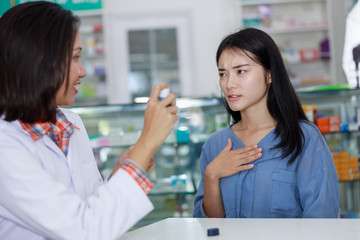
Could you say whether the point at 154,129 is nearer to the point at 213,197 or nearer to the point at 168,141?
the point at 213,197

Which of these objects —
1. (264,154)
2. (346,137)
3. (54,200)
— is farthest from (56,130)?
(346,137)

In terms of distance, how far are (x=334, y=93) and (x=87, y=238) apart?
222cm

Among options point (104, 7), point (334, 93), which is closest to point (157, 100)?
point (334, 93)

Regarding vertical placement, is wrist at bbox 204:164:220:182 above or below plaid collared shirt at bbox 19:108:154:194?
below

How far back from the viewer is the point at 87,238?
35.9 inches

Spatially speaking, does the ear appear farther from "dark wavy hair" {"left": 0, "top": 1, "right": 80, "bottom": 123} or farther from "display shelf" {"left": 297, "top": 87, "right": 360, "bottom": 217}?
"display shelf" {"left": 297, "top": 87, "right": 360, "bottom": 217}

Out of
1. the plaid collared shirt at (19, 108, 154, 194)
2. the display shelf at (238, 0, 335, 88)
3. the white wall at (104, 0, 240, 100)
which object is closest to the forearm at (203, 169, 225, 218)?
the plaid collared shirt at (19, 108, 154, 194)

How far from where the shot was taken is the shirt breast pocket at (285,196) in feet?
5.06

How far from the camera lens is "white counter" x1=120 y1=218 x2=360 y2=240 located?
1.03 m

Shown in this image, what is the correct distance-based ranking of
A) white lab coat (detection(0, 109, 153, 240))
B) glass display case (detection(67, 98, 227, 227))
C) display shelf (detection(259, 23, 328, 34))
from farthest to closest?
display shelf (detection(259, 23, 328, 34)), glass display case (detection(67, 98, 227, 227)), white lab coat (detection(0, 109, 153, 240))

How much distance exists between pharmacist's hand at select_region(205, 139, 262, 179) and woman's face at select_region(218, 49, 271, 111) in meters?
0.17

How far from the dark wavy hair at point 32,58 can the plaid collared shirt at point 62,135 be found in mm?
24

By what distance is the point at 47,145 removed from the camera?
1073 mm

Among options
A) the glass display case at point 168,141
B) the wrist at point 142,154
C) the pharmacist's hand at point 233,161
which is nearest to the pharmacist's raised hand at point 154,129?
the wrist at point 142,154
